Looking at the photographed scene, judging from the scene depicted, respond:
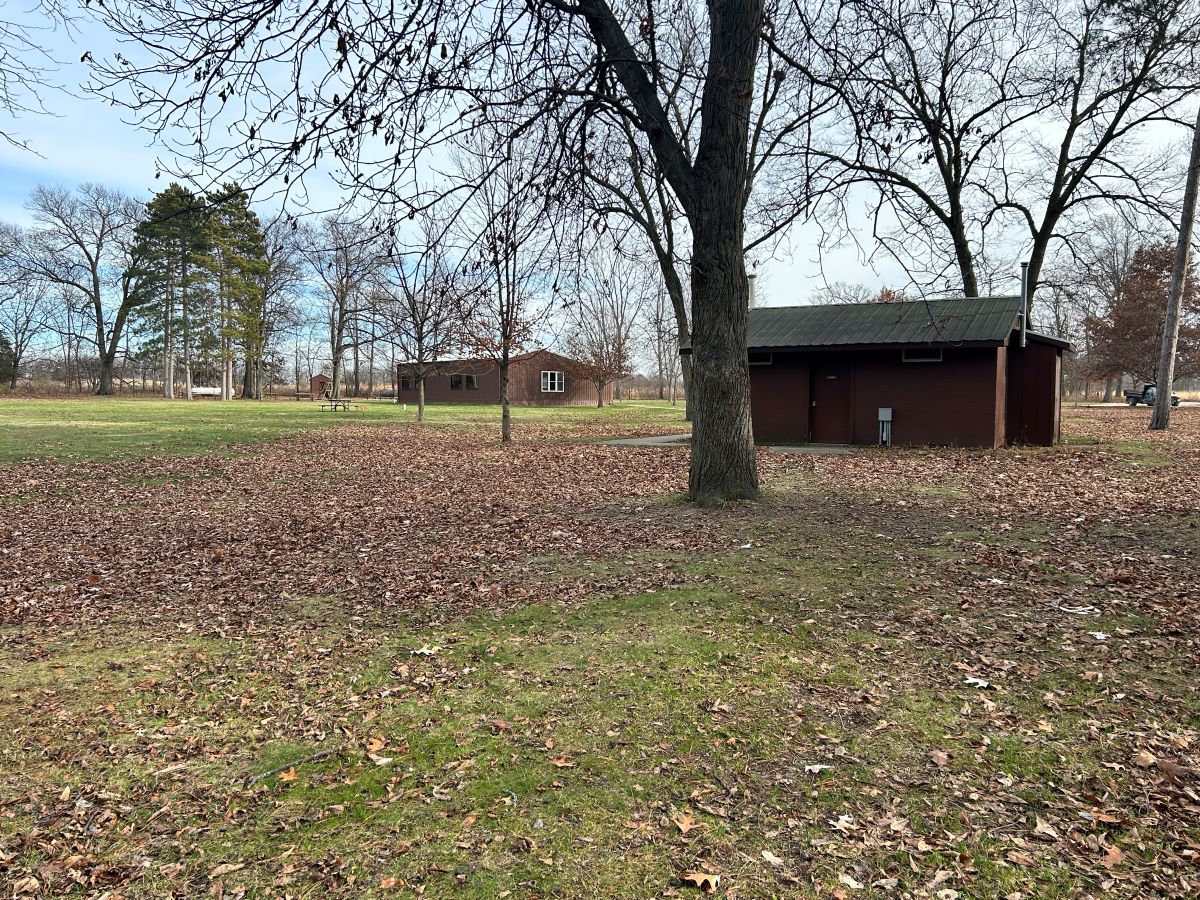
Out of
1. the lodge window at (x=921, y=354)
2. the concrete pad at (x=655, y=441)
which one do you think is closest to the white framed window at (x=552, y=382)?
the concrete pad at (x=655, y=441)

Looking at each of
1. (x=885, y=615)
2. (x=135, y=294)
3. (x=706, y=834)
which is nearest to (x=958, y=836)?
(x=706, y=834)

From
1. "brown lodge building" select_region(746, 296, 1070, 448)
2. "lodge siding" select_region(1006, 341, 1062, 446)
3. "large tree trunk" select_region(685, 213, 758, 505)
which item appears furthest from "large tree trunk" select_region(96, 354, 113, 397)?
"lodge siding" select_region(1006, 341, 1062, 446)

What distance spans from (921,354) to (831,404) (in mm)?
2558

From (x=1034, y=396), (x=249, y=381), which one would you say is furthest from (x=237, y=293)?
(x=1034, y=396)

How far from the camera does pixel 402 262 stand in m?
5.60

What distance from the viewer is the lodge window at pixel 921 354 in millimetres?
17234

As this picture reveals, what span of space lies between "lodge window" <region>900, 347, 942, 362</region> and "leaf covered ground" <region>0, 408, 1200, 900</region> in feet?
31.4

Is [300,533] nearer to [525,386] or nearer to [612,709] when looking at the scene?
[612,709]

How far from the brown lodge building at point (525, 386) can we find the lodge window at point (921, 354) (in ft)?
109

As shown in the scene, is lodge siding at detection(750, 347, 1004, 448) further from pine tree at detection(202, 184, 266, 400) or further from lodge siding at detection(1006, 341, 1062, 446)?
pine tree at detection(202, 184, 266, 400)

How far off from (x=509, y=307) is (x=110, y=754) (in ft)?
51.7

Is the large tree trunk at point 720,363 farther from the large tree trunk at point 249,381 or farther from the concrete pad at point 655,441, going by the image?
the large tree trunk at point 249,381

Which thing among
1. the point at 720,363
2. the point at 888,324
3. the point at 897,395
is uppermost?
the point at 888,324

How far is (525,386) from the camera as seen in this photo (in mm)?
51594
